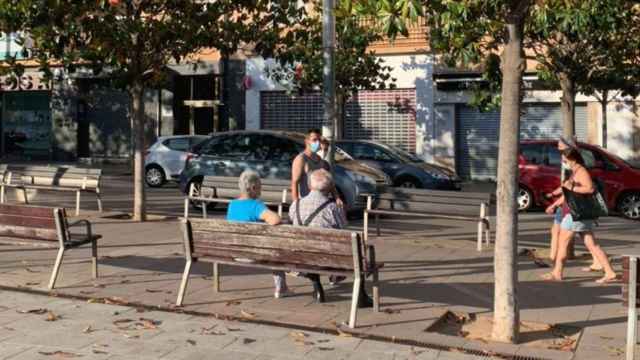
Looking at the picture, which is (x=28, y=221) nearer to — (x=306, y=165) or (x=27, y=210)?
(x=27, y=210)

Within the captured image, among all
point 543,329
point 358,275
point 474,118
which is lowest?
point 543,329

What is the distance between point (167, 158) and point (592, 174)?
12.1 metres

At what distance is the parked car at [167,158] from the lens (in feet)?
77.5

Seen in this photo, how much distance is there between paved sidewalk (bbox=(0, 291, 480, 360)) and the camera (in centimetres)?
597

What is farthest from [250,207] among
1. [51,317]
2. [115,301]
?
[51,317]

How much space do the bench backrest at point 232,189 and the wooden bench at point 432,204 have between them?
1828mm

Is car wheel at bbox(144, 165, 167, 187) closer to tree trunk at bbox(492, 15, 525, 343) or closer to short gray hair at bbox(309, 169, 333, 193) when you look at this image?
short gray hair at bbox(309, 169, 333, 193)

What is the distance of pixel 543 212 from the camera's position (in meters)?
18.2

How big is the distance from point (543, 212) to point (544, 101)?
33.0 ft

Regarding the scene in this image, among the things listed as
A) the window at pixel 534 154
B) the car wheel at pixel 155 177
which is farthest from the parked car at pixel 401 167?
the car wheel at pixel 155 177

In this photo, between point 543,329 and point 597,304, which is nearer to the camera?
point 543,329

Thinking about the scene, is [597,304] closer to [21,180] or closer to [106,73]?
[106,73]

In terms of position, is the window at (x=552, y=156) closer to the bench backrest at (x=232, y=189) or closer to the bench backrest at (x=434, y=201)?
the bench backrest at (x=434, y=201)

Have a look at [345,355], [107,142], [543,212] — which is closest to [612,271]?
[345,355]
